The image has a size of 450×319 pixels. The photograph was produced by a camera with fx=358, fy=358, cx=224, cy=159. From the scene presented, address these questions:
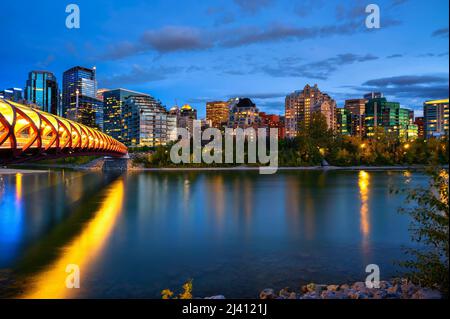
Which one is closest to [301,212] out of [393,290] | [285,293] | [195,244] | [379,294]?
[195,244]

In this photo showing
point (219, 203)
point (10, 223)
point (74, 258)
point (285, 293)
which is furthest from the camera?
point (219, 203)

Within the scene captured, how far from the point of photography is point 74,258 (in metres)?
17.0

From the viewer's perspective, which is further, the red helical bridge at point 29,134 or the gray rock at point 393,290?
the red helical bridge at point 29,134

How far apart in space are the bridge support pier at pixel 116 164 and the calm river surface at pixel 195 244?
5870 centimetres

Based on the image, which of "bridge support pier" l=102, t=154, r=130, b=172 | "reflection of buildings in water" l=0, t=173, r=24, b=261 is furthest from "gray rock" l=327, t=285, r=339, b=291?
"bridge support pier" l=102, t=154, r=130, b=172

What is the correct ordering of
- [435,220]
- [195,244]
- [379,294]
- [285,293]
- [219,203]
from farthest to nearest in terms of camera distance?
[219,203] < [195,244] < [285,293] < [379,294] < [435,220]

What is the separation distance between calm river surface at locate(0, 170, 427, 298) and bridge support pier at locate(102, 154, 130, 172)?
5870cm

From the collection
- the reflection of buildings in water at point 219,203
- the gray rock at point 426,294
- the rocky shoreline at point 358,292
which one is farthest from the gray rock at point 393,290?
the reflection of buildings in water at point 219,203

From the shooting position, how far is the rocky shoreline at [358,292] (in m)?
10.1

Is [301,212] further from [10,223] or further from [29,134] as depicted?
[10,223]

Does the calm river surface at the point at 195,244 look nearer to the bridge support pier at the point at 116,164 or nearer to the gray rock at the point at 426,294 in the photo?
the gray rock at the point at 426,294

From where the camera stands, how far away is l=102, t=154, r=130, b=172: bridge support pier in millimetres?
96375

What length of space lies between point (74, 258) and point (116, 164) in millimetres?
83937

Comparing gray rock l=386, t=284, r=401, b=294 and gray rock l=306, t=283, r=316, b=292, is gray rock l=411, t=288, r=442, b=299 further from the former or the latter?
gray rock l=306, t=283, r=316, b=292
